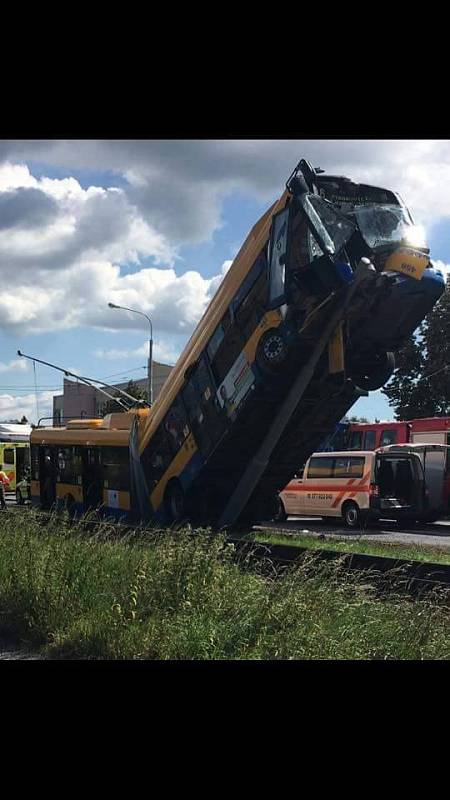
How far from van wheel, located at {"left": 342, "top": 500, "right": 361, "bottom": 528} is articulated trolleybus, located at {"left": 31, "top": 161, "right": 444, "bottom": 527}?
625cm

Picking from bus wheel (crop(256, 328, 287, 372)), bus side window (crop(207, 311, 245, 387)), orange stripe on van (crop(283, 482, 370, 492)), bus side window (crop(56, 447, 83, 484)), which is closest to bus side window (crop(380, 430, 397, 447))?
orange stripe on van (crop(283, 482, 370, 492))

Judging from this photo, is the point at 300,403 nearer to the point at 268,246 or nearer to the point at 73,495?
the point at 268,246

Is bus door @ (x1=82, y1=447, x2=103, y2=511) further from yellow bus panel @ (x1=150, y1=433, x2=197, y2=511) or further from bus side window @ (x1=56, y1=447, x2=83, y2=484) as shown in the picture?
yellow bus panel @ (x1=150, y1=433, x2=197, y2=511)

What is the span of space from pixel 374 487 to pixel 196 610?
14706mm

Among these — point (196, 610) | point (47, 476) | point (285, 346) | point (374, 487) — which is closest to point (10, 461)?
point (47, 476)

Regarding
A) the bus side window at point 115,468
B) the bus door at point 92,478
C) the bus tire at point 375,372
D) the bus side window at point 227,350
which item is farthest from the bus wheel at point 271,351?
the bus door at point 92,478

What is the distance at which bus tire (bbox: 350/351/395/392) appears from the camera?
12.1m

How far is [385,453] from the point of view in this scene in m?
20.5

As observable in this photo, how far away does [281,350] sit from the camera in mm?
11758

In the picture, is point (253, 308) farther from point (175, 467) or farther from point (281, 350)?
point (175, 467)

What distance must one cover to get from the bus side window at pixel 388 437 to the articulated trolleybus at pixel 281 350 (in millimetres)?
11940

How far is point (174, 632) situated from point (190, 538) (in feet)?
7.05
